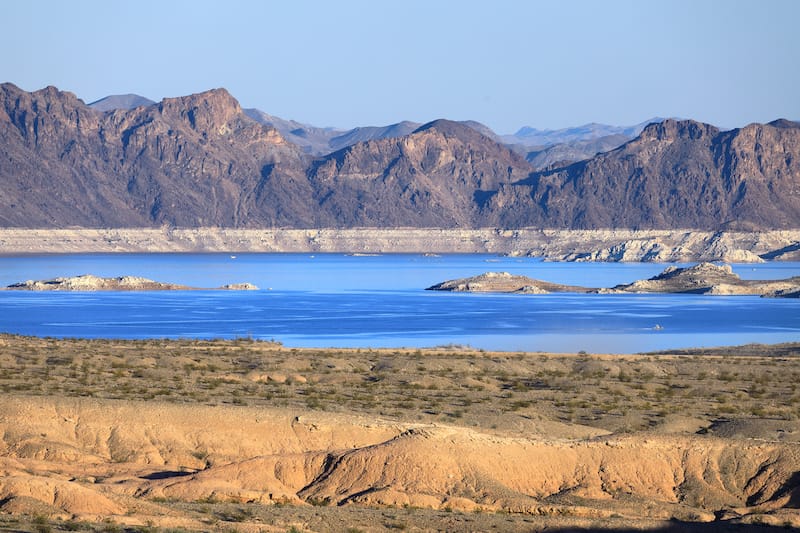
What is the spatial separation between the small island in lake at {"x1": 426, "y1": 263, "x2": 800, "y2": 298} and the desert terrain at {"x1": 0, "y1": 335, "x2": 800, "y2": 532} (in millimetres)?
92013

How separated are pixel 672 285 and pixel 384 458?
114722 millimetres

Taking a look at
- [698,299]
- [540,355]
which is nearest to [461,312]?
[698,299]

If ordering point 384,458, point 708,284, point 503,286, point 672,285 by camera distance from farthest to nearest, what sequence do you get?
point 503,286
point 672,285
point 708,284
point 384,458

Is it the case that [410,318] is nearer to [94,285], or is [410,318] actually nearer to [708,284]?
[94,285]

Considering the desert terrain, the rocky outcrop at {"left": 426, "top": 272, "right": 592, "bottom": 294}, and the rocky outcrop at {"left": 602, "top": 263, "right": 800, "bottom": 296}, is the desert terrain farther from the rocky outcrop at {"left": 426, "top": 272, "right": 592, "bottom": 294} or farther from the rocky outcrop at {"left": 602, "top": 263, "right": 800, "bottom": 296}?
the rocky outcrop at {"left": 426, "top": 272, "right": 592, "bottom": 294}

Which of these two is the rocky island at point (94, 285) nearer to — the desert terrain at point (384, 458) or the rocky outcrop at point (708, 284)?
the rocky outcrop at point (708, 284)

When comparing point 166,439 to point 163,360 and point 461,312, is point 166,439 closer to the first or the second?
point 163,360

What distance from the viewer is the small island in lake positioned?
432ft

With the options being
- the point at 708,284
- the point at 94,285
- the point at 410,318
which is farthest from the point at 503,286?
the point at 410,318

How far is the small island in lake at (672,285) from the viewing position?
13162 centimetres

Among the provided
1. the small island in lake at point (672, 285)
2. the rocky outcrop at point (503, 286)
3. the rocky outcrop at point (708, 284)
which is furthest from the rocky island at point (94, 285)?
the rocky outcrop at point (708, 284)

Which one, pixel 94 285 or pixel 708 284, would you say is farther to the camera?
pixel 708 284

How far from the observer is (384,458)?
26.3 m

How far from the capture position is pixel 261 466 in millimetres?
26266
